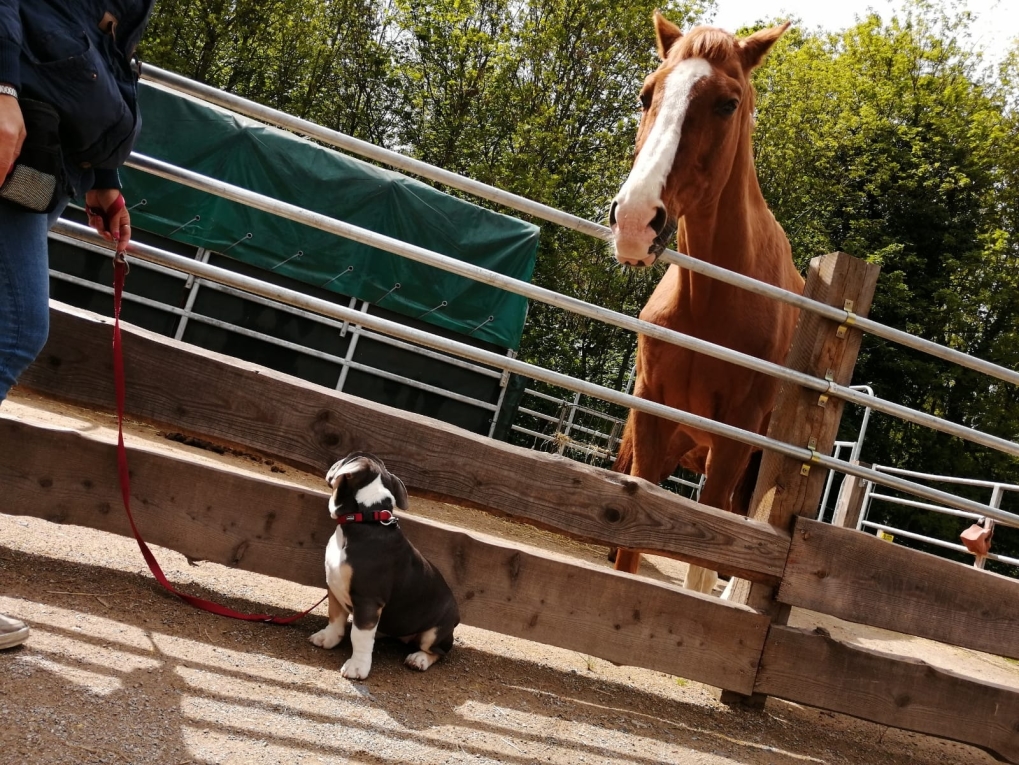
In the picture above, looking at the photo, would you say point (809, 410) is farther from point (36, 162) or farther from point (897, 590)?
point (36, 162)

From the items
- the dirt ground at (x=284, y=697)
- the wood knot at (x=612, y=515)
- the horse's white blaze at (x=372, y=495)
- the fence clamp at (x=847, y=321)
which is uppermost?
the fence clamp at (x=847, y=321)

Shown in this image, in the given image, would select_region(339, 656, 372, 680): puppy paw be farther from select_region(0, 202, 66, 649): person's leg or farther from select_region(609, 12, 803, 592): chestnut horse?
select_region(609, 12, 803, 592): chestnut horse

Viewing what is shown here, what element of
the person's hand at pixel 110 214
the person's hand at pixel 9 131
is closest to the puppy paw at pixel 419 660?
the person's hand at pixel 110 214

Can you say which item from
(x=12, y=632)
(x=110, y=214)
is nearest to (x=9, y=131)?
(x=110, y=214)

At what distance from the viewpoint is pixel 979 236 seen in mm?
21656

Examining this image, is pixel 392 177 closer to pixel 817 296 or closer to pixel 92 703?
pixel 817 296

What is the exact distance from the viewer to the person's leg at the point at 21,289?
189 cm

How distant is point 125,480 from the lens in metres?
2.64

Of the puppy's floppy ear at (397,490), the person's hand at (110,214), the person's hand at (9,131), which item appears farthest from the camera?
the puppy's floppy ear at (397,490)

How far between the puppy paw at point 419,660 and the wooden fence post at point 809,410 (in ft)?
4.29

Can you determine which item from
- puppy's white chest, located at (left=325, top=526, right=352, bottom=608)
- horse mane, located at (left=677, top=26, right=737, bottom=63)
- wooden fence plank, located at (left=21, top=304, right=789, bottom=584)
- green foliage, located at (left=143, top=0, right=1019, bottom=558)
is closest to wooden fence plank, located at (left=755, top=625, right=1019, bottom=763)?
wooden fence plank, located at (left=21, top=304, right=789, bottom=584)

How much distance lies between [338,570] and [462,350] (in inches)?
33.8

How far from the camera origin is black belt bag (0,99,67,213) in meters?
1.80

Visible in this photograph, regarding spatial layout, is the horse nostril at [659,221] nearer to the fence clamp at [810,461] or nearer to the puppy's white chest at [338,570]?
the fence clamp at [810,461]
